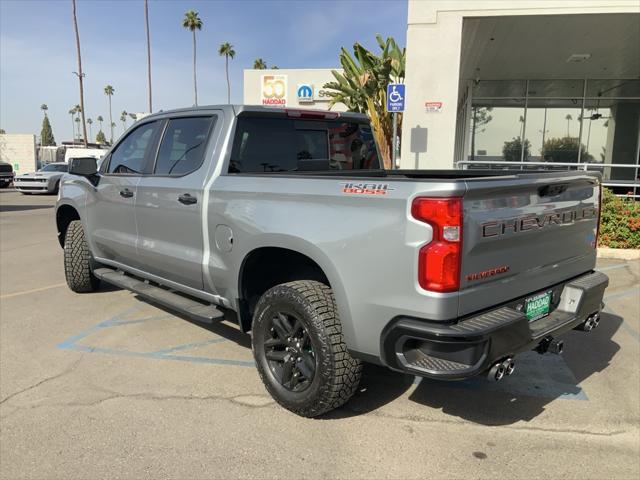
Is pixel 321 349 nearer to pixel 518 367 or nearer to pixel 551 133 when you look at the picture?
pixel 518 367

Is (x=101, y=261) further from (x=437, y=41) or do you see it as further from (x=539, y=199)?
(x=437, y=41)

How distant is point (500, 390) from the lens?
3818 millimetres

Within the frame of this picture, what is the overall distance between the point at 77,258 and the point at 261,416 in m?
3.72

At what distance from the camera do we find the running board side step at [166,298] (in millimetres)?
3924

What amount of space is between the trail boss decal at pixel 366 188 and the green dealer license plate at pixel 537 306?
115 cm

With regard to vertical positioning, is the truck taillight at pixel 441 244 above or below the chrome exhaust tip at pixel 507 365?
above

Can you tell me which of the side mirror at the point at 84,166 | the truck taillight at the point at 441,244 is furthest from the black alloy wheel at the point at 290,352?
the side mirror at the point at 84,166

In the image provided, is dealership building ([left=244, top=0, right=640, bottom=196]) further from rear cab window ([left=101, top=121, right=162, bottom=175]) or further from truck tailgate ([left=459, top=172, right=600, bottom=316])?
rear cab window ([left=101, top=121, right=162, bottom=175])

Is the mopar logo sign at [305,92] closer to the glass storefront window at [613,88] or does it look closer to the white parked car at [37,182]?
the white parked car at [37,182]

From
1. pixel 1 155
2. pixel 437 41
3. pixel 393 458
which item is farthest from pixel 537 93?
pixel 1 155

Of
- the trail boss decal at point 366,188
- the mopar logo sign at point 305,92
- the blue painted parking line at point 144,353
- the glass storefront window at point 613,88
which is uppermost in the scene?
the mopar logo sign at point 305,92

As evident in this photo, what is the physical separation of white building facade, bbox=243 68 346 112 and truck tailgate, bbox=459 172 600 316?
2211 cm

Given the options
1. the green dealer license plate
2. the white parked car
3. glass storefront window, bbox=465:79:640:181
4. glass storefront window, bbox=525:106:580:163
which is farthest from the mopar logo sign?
the green dealer license plate

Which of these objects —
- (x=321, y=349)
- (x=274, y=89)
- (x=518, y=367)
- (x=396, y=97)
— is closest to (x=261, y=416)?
(x=321, y=349)
